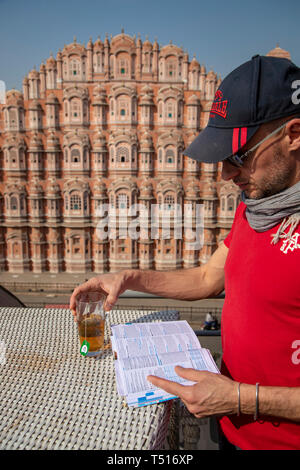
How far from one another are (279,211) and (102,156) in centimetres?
1353

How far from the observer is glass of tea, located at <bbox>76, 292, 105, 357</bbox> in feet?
4.51

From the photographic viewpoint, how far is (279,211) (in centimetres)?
119

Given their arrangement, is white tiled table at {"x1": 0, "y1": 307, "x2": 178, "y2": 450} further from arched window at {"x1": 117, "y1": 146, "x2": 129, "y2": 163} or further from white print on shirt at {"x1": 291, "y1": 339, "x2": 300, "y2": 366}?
arched window at {"x1": 117, "y1": 146, "x2": 129, "y2": 163}

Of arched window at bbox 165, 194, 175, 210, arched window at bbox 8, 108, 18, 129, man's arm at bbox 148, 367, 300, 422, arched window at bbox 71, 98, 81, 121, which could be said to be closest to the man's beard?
man's arm at bbox 148, 367, 300, 422

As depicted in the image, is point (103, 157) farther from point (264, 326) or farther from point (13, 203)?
point (264, 326)

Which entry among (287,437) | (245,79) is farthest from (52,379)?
(245,79)

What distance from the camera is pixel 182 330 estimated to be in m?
1.50

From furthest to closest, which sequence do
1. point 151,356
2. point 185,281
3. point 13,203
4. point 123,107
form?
point 13,203 → point 123,107 → point 185,281 → point 151,356

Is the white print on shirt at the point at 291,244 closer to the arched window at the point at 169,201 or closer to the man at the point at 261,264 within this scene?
the man at the point at 261,264

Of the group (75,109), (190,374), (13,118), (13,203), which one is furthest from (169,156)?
(190,374)
